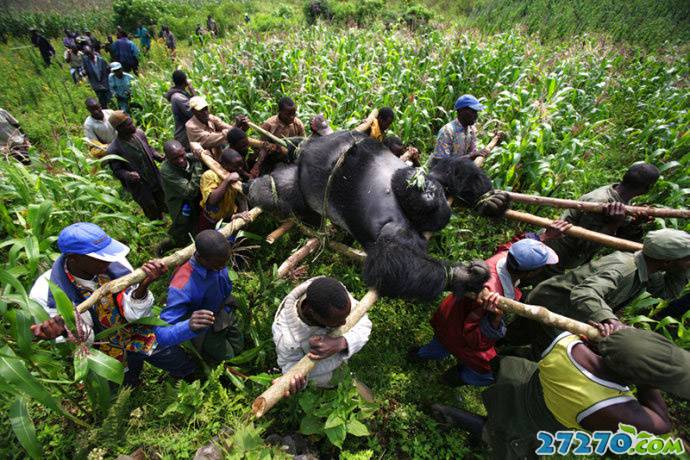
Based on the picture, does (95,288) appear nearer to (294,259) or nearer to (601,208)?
(294,259)

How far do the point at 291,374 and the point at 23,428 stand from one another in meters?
1.72

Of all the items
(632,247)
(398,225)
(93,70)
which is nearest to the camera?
(398,225)

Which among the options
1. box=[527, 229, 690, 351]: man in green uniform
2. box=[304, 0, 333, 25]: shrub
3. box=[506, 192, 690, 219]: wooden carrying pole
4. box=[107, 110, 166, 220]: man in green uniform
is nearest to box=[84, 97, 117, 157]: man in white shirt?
box=[107, 110, 166, 220]: man in green uniform

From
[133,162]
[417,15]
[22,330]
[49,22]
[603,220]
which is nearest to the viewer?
[22,330]

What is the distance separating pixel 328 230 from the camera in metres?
3.15

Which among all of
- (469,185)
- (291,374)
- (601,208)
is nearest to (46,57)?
(469,185)

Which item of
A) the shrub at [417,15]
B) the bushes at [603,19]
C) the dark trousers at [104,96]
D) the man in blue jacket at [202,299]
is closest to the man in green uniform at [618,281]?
the man in blue jacket at [202,299]

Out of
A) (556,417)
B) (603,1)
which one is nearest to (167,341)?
(556,417)

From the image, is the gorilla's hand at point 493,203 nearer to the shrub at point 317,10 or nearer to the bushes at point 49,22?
the shrub at point 317,10

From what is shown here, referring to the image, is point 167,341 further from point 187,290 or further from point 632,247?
point 632,247

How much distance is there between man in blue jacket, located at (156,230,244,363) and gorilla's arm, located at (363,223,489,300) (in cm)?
111

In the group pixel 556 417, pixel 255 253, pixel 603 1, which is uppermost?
pixel 603 1

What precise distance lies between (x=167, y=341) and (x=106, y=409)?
71 centimetres

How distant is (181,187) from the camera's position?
3.83 metres
